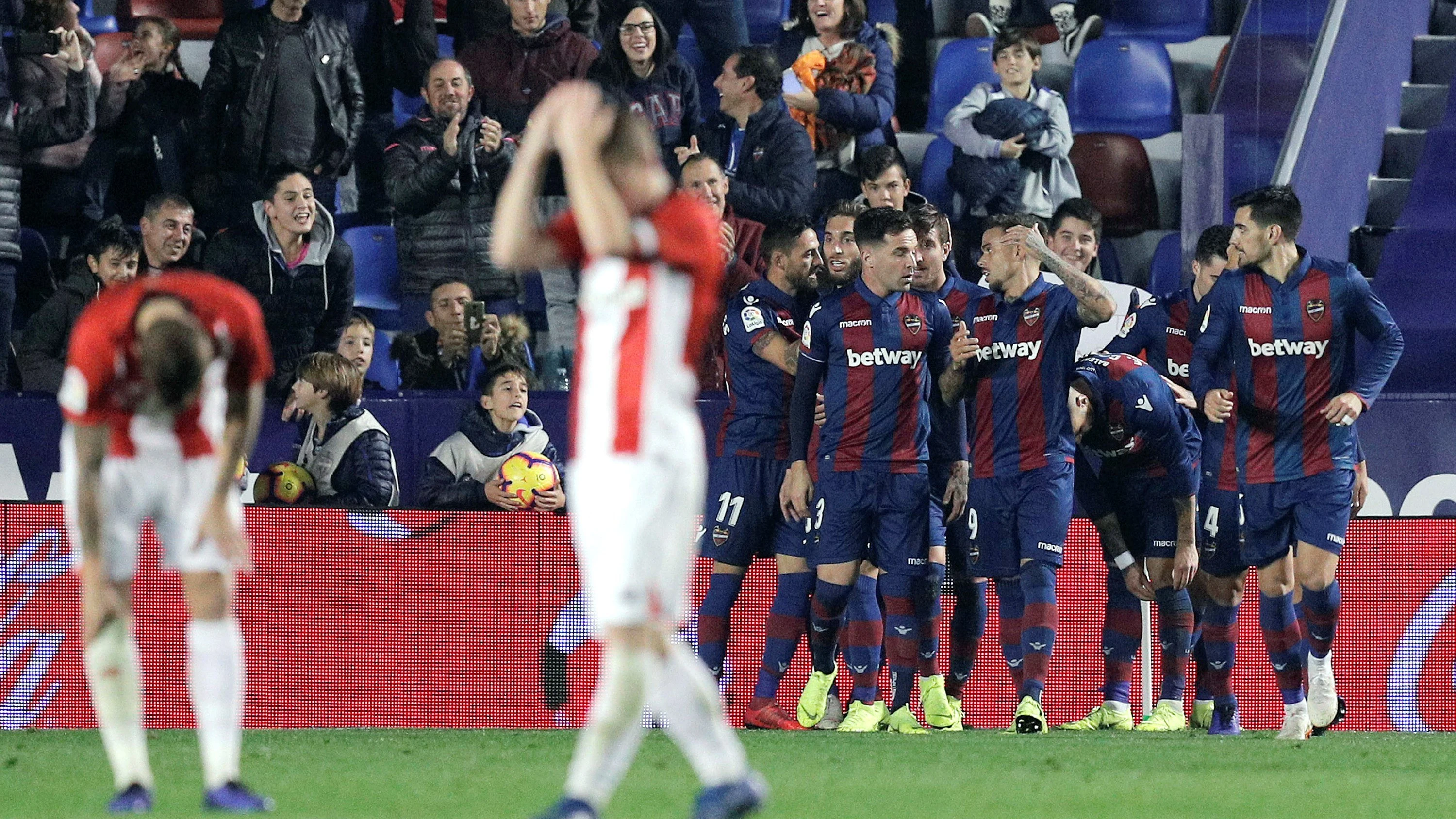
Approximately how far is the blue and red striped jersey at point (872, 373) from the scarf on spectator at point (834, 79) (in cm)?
305

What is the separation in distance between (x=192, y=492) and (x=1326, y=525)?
499 centimetres

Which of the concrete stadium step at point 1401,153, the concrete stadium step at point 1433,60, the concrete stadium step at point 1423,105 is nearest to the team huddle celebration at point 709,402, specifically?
the concrete stadium step at point 1401,153

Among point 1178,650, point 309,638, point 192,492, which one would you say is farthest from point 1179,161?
point 192,492

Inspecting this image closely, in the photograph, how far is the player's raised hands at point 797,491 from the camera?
31.4 feet

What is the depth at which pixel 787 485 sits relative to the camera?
966 centimetres

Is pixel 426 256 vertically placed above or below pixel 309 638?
above

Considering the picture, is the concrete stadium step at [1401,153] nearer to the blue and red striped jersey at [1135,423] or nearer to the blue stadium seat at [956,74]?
the blue stadium seat at [956,74]

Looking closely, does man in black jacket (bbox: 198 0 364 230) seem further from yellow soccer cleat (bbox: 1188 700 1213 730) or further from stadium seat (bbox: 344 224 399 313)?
yellow soccer cleat (bbox: 1188 700 1213 730)

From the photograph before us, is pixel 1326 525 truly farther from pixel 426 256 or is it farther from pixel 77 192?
pixel 77 192

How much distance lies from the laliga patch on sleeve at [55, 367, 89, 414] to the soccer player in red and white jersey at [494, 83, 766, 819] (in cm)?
140

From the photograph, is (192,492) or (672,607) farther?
(192,492)

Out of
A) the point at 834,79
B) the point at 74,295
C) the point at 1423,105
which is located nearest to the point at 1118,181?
the point at 834,79

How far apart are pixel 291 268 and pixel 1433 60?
24.5ft

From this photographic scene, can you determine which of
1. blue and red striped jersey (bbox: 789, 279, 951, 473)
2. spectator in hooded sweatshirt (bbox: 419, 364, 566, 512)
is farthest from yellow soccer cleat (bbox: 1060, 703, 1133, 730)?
spectator in hooded sweatshirt (bbox: 419, 364, 566, 512)
